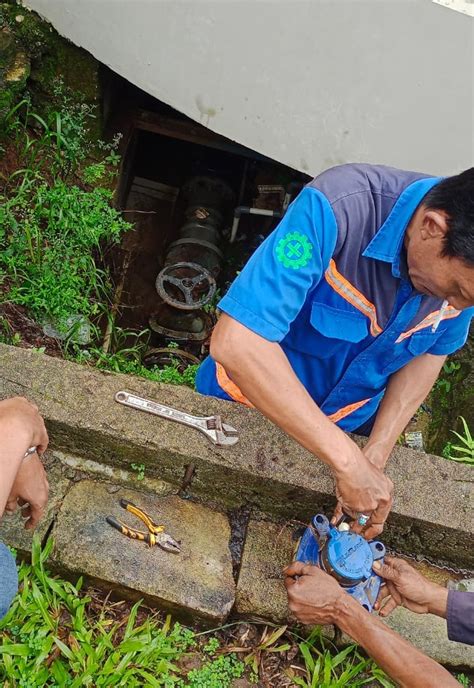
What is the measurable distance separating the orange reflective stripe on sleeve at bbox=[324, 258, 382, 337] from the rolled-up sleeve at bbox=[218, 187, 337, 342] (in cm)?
17

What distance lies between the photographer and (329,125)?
11.4ft

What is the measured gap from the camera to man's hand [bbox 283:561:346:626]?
2.36 metres

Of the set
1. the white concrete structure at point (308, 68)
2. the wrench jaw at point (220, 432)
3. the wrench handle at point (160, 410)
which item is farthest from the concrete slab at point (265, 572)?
the white concrete structure at point (308, 68)

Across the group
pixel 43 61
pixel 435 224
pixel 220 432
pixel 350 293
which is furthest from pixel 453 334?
pixel 43 61

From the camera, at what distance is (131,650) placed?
7.82 ft

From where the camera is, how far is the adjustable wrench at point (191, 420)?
259 centimetres

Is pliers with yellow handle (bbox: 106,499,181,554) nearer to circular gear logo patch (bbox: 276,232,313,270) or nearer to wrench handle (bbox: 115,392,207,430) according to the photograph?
wrench handle (bbox: 115,392,207,430)

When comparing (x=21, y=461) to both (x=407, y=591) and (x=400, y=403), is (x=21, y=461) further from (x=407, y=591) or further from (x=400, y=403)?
(x=407, y=591)

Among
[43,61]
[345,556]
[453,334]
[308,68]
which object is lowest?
[345,556]

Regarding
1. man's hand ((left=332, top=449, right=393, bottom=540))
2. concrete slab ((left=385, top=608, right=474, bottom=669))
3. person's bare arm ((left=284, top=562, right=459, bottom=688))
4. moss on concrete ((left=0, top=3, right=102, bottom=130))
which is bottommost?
concrete slab ((left=385, top=608, right=474, bottom=669))

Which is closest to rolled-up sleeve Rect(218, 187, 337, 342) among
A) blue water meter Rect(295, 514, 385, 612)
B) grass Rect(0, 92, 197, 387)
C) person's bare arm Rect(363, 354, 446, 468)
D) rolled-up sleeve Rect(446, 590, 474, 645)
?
person's bare arm Rect(363, 354, 446, 468)

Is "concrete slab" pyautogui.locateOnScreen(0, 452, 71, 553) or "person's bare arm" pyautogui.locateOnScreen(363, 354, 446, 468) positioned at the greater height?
"person's bare arm" pyautogui.locateOnScreen(363, 354, 446, 468)

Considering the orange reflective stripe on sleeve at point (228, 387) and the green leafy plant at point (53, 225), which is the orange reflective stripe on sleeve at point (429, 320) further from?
the green leafy plant at point (53, 225)

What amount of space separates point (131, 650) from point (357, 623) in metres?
0.86
